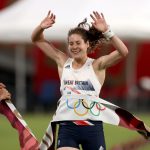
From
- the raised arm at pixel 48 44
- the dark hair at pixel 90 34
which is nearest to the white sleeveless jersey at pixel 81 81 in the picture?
the raised arm at pixel 48 44

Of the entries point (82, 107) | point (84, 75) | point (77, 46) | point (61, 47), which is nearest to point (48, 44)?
point (77, 46)

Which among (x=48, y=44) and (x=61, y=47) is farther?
(x=61, y=47)

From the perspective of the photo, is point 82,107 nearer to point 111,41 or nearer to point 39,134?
point 111,41

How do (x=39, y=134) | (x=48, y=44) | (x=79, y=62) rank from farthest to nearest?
(x=39, y=134) < (x=48, y=44) < (x=79, y=62)

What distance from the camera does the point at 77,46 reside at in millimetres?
9445

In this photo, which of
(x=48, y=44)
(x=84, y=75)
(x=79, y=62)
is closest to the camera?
(x=84, y=75)

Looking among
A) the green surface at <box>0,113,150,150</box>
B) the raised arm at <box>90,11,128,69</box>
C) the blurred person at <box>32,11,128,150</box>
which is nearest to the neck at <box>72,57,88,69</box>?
the blurred person at <box>32,11,128,150</box>

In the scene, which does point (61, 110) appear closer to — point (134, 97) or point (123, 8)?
point (123, 8)

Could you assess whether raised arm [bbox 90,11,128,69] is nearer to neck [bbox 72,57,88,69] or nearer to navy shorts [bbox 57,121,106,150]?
neck [bbox 72,57,88,69]

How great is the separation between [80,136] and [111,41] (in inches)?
41.7

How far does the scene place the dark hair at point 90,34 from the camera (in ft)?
31.4

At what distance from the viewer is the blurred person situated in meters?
9.26

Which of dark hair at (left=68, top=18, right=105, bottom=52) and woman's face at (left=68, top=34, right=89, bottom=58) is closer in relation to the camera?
woman's face at (left=68, top=34, right=89, bottom=58)

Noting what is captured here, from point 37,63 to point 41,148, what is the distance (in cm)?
1900
